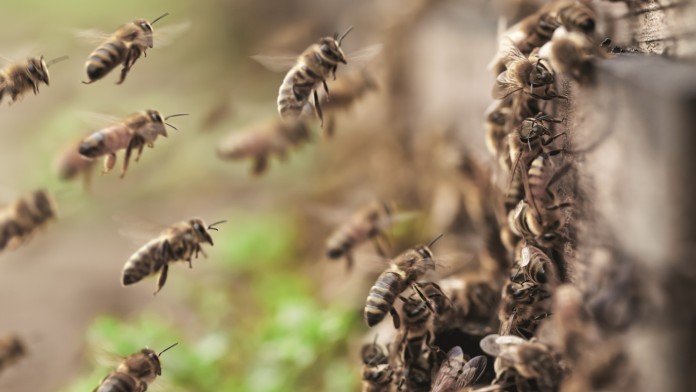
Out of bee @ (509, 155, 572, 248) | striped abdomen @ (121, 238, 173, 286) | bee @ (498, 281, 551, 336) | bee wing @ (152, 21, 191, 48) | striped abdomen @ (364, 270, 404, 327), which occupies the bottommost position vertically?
bee @ (498, 281, 551, 336)

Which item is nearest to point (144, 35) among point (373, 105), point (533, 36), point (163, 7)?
point (533, 36)

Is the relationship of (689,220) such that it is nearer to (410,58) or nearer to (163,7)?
(410,58)

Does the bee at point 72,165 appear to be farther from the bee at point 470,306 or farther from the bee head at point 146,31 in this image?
the bee at point 470,306

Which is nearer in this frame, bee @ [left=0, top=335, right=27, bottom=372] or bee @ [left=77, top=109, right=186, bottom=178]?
bee @ [left=77, top=109, right=186, bottom=178]

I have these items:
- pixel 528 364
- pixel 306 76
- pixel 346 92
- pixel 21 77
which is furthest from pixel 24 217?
pixel 528 364

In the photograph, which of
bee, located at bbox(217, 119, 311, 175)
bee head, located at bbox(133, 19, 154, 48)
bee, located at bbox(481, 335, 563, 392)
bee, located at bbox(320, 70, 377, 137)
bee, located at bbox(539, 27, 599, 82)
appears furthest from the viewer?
bee, located at bbox(217, 119, 311, 175)

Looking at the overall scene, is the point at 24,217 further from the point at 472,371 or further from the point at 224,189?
the point at 224,189

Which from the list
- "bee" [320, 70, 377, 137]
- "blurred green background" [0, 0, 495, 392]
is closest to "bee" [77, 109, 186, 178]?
"blurred green background" [0, 0, 495, 392]

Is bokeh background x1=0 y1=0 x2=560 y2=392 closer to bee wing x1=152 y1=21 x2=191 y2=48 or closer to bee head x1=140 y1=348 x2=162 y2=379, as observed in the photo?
bee head x1=140 y1=348 x2=162 y2=379
